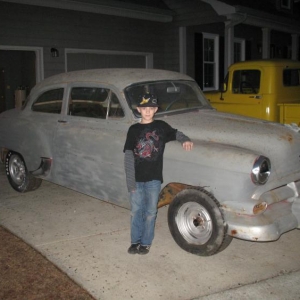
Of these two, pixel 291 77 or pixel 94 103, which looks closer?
pixel 94 103

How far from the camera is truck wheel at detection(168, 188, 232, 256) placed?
4102mm

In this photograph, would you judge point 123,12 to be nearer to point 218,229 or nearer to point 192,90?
point 192,90

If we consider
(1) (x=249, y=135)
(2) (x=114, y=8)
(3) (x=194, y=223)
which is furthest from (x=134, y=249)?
(2) (x=114, y=8)

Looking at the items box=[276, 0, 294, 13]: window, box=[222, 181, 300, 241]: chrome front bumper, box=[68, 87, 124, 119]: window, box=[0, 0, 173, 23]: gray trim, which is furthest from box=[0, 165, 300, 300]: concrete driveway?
box=[276, 0, 294, 13]: window

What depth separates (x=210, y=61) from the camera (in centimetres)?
1523

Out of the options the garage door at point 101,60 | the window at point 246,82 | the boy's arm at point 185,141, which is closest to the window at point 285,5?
the garage door at point 101,60

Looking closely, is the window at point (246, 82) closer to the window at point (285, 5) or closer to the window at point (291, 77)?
the window at point (291, 77)

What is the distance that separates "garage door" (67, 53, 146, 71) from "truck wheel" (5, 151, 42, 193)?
17.0 ft

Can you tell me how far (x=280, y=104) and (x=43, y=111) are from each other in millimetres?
4403

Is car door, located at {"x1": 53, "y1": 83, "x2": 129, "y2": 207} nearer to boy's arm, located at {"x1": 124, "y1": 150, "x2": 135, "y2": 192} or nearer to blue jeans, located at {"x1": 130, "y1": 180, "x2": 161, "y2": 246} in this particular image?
blue jeans, located at {"x1": 130, "y1": 180, "x2": 161, "y2": 246}

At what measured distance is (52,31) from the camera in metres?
10.9

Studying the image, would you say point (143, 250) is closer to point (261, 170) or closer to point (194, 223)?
point (194, 223)

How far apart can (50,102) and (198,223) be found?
3.07m

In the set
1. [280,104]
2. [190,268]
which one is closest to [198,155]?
[190,268]
